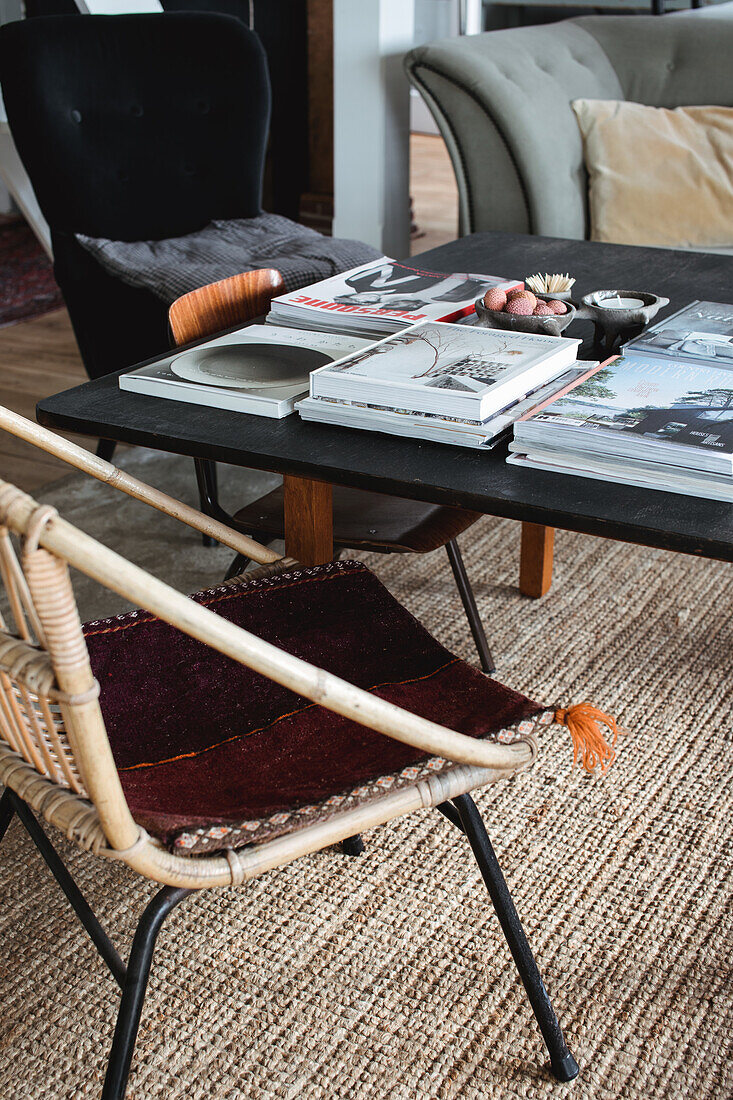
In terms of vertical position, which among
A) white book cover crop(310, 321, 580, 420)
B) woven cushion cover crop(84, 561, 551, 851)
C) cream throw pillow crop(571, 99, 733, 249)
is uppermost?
white book cover crop(310, 321, 580, 420)

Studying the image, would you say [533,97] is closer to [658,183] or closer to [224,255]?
[658,183]

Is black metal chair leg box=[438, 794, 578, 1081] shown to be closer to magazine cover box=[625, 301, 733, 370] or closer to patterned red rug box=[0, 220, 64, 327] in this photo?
magazine cover box=[625, 301, 733, 370]

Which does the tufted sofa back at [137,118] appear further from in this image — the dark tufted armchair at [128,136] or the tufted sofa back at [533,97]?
the tufted sofa back at [533,97]

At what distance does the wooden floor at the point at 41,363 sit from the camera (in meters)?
2.63

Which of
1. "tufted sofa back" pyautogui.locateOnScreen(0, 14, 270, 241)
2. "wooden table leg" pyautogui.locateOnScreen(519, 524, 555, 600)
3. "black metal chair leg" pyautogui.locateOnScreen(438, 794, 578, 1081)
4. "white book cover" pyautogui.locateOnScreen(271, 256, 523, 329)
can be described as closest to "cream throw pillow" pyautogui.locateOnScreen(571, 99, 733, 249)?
"tufted sofa back" pyautogui.locateOnScreen(0, 14, 270, 241)

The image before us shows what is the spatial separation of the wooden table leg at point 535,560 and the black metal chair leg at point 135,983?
3.86ft

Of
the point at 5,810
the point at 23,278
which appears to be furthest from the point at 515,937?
the point at 23,278

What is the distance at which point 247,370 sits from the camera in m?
1.21

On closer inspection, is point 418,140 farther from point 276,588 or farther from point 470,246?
point 276,588

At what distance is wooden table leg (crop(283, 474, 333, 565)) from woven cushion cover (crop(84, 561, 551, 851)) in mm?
66

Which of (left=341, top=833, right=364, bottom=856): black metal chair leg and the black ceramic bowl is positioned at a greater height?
the black ceramic bowl

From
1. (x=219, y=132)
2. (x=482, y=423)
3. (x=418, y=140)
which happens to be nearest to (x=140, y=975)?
(x=482, y=423)

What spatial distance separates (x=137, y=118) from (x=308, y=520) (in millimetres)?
1740

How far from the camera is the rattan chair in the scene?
0.70 meters
